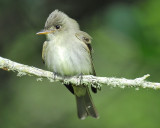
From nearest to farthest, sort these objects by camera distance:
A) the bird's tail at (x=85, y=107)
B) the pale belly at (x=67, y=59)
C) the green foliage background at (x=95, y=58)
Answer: the pale belly at (x=67, y=59), the green foliage background at (x=95, y=58), the bird's tail at (x=85, y=107)

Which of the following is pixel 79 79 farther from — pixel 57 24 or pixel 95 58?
pixel 95 58

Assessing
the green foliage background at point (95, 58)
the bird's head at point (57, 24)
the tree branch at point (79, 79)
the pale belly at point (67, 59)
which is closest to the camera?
the tree branch at point (79, 79)

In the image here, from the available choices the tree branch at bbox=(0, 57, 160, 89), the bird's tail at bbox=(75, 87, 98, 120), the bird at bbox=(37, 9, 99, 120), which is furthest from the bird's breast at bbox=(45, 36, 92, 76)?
the bird's tail at bbox=(75, 87, 98, 120)

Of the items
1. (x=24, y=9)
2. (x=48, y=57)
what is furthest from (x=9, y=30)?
(x=48, y=57)

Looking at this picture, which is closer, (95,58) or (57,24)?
(57,24)

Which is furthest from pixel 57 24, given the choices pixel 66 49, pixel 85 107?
pixel 85 107

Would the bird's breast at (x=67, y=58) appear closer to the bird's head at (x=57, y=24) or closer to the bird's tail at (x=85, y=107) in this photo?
the bird's head at (x=57, y=24)

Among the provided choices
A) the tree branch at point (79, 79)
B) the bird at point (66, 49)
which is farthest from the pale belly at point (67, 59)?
the tree branch at point (79, 79)
